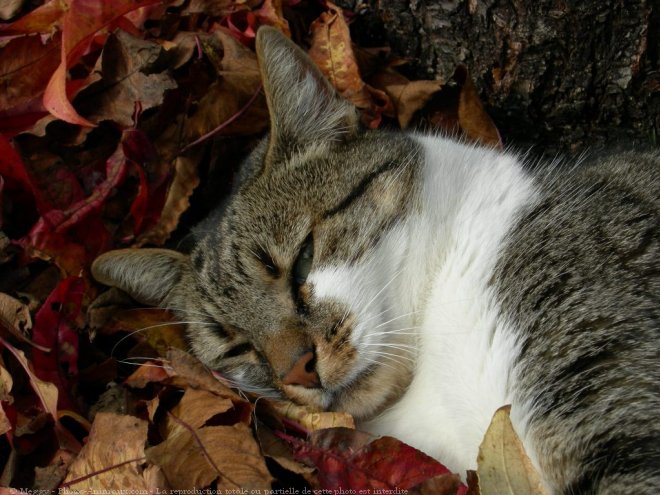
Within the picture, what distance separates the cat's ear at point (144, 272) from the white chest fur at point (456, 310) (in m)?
0.96

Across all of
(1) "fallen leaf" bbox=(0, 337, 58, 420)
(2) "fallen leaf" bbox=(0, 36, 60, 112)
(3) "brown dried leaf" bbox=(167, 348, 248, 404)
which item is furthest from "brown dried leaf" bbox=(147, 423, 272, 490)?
(2) "fallen leaf" bbox=(0, 36, 60, 112)

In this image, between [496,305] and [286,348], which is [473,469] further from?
[286,348]

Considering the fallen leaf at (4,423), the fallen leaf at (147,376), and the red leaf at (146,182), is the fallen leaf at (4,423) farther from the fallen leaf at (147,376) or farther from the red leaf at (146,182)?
the red leaf at (146,182)

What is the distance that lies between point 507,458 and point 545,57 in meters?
1.98

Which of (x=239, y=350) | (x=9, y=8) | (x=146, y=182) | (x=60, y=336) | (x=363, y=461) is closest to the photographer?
(x=363, y=461)

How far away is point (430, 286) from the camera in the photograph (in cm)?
258

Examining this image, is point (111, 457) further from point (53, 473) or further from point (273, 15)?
point (273, 15)

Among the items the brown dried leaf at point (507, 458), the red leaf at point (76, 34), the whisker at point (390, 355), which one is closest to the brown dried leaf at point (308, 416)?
the whisker at point (390, 355)

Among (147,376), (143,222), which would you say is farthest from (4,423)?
(143,222)

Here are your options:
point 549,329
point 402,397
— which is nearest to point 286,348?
point 402,397

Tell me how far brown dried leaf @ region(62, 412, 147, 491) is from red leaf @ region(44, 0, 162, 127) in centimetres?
118

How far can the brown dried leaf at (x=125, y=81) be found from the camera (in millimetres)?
3037

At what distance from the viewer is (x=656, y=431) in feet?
6.15

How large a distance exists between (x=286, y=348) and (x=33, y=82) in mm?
1640
